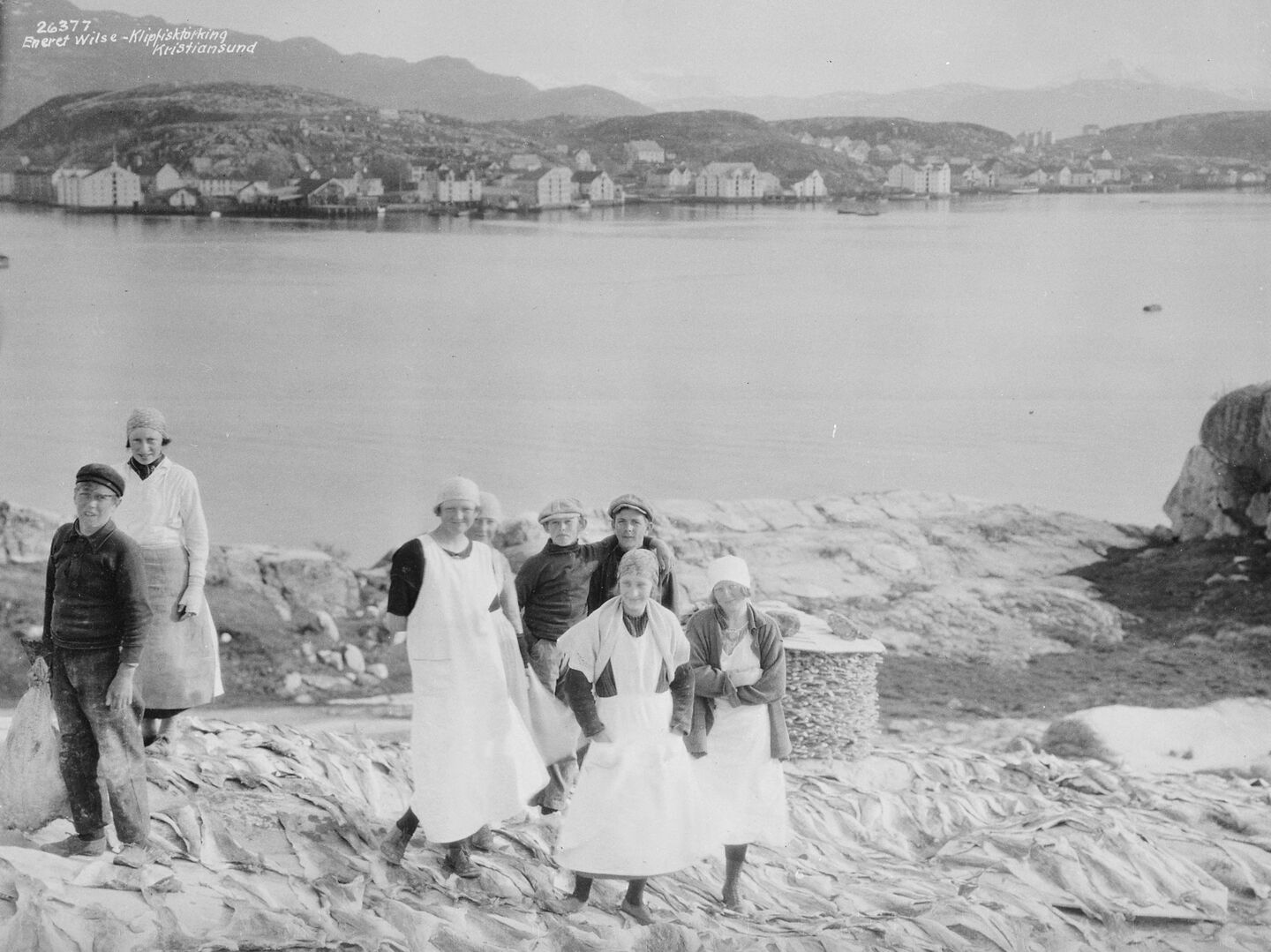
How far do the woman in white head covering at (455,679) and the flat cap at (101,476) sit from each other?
2.60 feet

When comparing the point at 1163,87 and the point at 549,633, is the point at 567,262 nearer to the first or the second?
the point at 1163,87

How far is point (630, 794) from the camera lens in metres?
4.14

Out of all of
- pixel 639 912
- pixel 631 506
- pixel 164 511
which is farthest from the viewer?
pixel 164 511

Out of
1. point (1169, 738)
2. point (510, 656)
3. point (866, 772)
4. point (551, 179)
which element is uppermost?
point (551, 179)

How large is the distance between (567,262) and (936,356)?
7.92 feet

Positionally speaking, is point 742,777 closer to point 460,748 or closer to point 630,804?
point 630,804

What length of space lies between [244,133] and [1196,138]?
20.2 ft

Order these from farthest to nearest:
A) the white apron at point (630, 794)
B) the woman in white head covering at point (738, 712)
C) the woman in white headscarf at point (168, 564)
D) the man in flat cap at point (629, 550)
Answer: the woman in white headscarf at point (168, 564) < the man in flat cap at point (629, 550) < the woman in white head covering at point (738, 712) < the white apron at point (630, 794)

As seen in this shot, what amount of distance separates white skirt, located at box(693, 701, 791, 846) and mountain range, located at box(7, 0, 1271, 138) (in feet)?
18.6

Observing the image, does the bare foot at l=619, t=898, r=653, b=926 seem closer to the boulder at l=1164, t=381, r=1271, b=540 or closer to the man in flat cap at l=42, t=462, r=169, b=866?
the man in flat cap at l=42, t=462, r=169, b=866

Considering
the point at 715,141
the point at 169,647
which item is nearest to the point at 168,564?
the point at 169,647

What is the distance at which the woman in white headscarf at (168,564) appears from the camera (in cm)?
466

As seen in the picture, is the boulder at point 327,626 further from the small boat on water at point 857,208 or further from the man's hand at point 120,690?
the man's hand at point 120,690

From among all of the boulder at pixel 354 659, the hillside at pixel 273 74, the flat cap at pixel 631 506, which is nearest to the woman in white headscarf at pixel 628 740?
the flat cap at pixel 631 506
